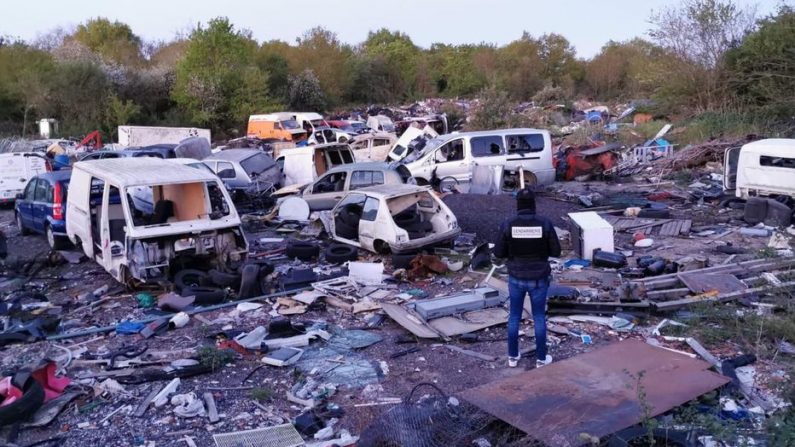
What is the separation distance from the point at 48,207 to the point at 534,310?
1019 centimetres

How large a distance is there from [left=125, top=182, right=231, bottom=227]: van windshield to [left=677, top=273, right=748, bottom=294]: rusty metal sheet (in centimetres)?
659

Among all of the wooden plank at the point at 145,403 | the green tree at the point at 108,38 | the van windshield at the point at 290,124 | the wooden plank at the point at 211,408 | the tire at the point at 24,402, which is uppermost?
the green tree at the point at 108,38

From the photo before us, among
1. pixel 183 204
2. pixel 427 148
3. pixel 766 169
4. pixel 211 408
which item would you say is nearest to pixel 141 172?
pixel 183 204

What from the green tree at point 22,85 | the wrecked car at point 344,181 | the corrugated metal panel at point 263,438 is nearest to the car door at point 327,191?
Answer: the wrecked car at point 344,181

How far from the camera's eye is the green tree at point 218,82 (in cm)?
3884

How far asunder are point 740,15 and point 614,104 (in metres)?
19.8

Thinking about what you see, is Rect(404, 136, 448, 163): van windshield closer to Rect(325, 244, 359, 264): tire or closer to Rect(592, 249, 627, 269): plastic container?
Rect(325, 244, 359, 264): tire

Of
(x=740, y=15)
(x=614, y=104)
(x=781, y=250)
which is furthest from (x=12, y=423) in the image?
(x=614, y=104)

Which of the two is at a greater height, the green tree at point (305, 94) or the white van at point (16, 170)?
the green tree at point (305, 94)

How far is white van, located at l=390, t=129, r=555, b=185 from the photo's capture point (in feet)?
57.1

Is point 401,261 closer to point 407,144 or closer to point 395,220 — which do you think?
point 395,220

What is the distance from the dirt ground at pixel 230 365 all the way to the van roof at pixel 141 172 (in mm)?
1654

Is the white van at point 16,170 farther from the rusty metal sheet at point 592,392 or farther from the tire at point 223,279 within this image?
the rusty metal sheet at point 592,392

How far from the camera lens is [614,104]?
157 feet
